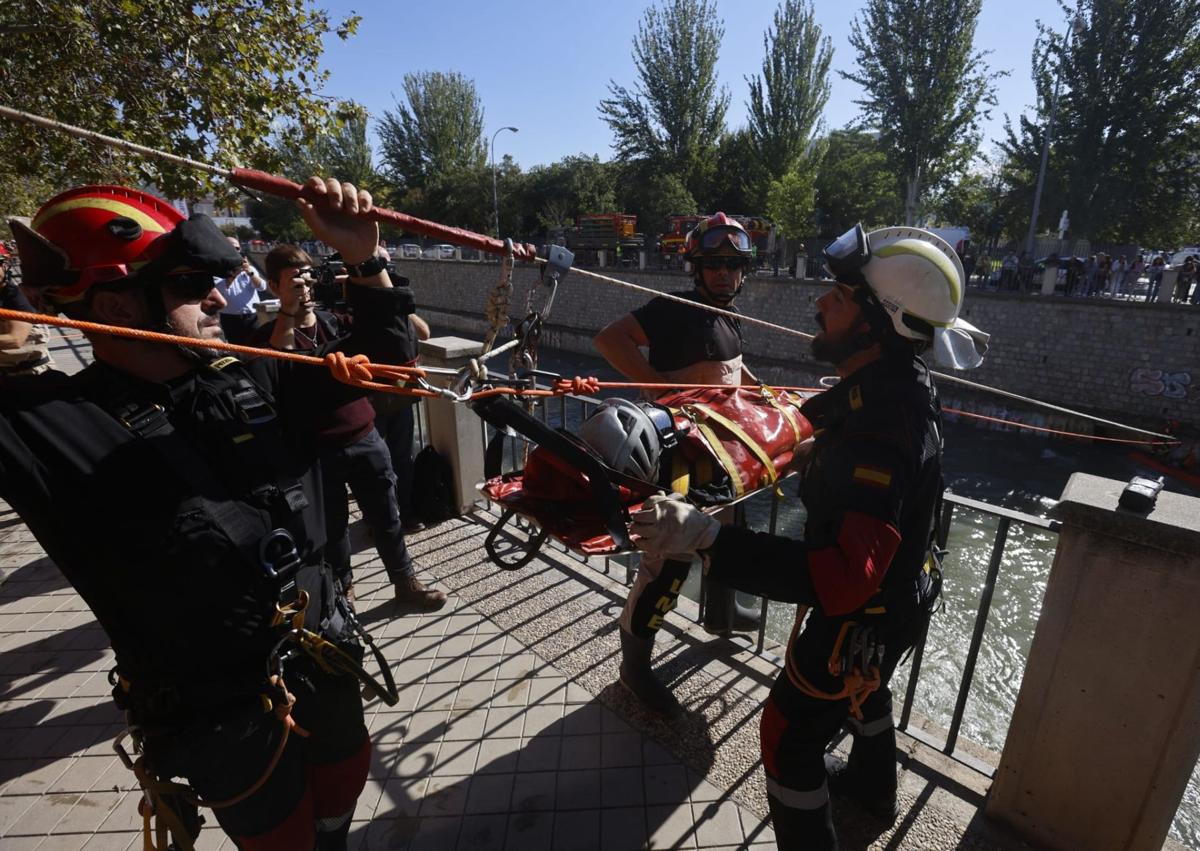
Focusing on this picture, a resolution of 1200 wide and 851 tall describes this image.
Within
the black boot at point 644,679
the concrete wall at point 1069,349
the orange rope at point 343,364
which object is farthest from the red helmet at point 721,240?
the concrete wall at point 1069,349

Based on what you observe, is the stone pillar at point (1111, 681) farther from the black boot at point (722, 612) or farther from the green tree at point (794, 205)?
the green tree at point (794, 205)

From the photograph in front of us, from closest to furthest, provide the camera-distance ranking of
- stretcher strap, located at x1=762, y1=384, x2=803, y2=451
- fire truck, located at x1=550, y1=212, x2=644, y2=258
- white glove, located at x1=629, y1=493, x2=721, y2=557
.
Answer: white glove, located at x1=629, y1=493, x2=721, y2=557, stretcher strap, located at x1=762, y1=384, x2=803, y2=451, fire truck, located at x1=550, y1=212, x2=644, y2=258

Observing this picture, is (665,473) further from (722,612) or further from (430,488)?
(430,488)

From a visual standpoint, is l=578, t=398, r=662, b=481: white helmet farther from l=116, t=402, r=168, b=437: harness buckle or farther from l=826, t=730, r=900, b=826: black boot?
l=826, t=730, r=900, b=826: black boot

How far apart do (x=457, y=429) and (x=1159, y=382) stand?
62.3 feet

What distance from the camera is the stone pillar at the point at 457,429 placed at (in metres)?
5.25

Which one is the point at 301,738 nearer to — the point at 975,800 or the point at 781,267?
the point at 975,800

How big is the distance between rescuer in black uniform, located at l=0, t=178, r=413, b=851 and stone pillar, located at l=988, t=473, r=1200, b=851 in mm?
2601

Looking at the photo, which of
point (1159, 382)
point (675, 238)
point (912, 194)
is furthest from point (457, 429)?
point (912, 194)

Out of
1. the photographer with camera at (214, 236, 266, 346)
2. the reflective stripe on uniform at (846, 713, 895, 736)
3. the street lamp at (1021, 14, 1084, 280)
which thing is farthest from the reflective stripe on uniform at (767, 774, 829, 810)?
the street lamp at (1021, 14, 1084, 280)

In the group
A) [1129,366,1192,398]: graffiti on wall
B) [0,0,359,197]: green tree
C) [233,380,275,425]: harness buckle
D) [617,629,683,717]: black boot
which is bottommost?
[1129,366,1192,398]: graffiti on wall

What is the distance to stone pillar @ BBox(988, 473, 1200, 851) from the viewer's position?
2066 millimetres

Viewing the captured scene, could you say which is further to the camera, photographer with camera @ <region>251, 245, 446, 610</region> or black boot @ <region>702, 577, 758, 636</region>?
black boot @ <region>702, 577, 758, 636</region>

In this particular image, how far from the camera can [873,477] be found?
1796 millimetres
